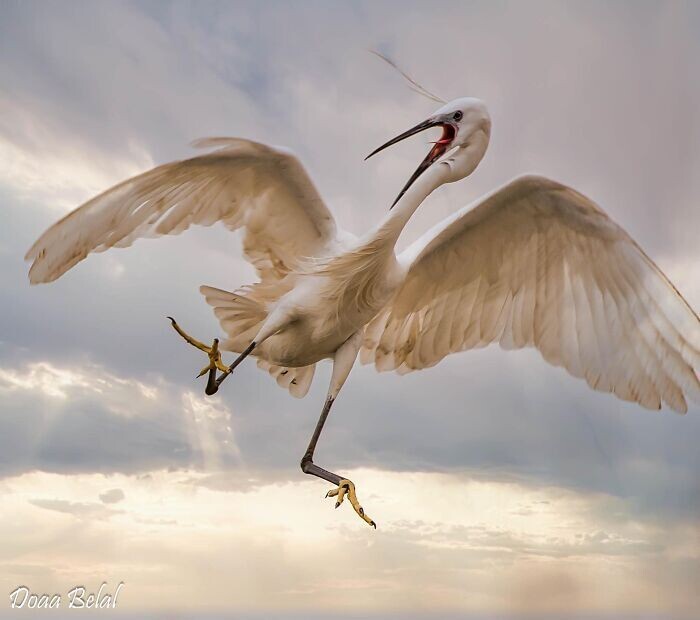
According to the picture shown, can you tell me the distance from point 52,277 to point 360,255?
2.78 ft

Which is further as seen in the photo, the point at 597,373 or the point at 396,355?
the point at 396,355

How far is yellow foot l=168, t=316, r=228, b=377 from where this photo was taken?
2488 millimetres

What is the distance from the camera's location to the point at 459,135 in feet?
8.09

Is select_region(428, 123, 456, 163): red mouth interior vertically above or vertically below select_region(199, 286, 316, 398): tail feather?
above

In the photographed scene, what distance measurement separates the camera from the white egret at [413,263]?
2396mm

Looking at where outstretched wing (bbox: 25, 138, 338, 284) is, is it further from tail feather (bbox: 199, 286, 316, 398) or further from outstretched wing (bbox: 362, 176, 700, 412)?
outstretched wing (bbox: 362, 176, 700, 412)

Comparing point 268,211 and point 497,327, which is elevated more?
point 268,211

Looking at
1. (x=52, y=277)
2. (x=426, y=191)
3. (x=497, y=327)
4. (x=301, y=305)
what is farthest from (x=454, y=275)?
(x=52, y=277)

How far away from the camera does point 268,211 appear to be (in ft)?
8.41

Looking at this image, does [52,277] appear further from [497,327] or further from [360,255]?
[497,327]

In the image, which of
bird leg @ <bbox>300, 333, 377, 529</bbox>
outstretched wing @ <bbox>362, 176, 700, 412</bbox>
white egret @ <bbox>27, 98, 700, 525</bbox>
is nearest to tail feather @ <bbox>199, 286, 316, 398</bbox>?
white egret @ <bbox>27, 98, 700, 525</bbox>

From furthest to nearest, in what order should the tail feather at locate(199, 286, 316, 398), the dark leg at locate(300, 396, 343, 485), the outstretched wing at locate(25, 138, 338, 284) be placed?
the tail feather at locate(199, 286, 316, 398) < the dark leg at locate(300, 396, 343, 485) < the outstretched wing at locate(25, 138, 338, 284)

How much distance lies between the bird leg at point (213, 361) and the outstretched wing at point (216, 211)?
0.28m

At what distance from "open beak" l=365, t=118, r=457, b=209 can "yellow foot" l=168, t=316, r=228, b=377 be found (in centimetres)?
68
